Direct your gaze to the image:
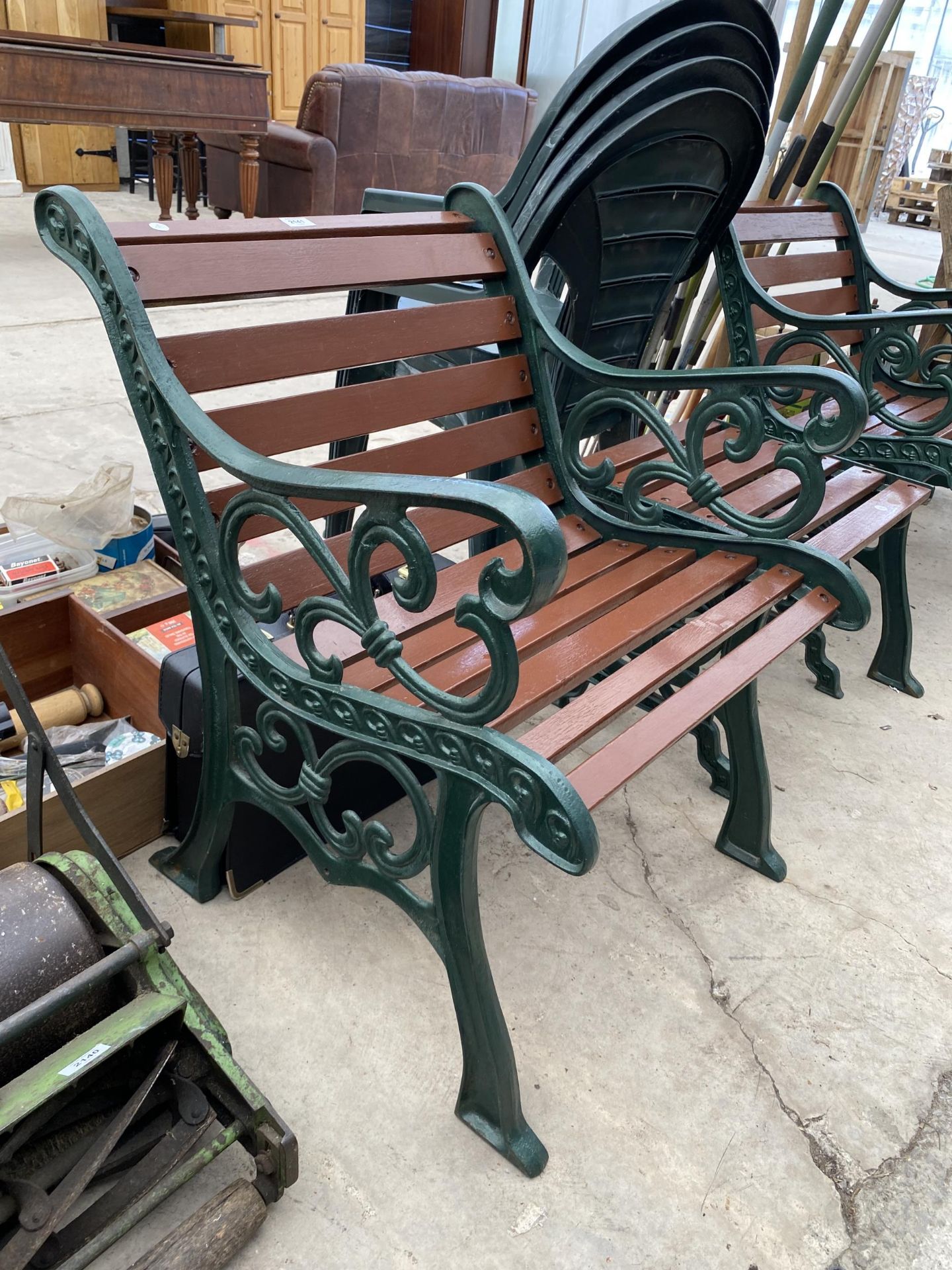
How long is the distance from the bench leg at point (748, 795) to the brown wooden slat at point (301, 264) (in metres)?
0.89

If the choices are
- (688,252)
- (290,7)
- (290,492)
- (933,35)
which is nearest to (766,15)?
(688,252)

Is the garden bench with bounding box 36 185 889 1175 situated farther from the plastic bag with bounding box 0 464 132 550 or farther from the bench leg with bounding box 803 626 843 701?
the plastic bag with bounding box 0 464 132 550

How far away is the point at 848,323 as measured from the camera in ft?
8.05

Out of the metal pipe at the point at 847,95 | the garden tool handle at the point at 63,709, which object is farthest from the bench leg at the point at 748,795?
the metal pipe at the point at 847,95

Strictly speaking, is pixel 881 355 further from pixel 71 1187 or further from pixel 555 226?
pixel 71 1187

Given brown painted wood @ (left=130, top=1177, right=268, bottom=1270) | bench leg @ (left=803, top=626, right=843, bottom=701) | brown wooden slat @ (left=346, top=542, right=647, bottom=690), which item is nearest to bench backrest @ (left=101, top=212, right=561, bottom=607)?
brown wooden slat @ (left=346, top=542, right=647, bottom=690)

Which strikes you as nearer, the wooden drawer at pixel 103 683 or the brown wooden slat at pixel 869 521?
the wooden drawer at pixel 103 683

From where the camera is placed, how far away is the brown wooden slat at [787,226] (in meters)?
2.62

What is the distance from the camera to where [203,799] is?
159 cm

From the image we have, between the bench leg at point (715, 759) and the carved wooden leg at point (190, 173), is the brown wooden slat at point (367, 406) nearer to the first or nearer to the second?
the bench leg at point (715, 759)

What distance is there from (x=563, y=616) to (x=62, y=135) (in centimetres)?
854

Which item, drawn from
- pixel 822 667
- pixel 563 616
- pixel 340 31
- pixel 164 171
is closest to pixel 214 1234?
pixel 563 616

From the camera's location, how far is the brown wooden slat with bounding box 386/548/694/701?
1420 mm

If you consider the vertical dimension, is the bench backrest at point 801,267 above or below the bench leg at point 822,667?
above
